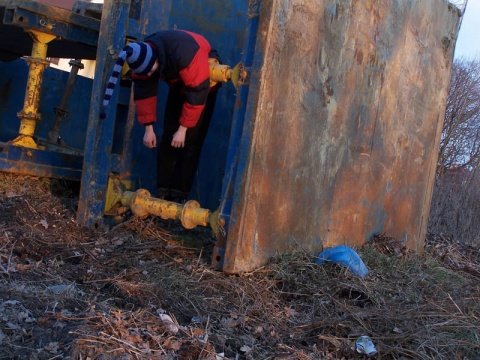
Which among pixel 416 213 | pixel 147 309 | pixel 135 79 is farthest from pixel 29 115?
pixel 416 213

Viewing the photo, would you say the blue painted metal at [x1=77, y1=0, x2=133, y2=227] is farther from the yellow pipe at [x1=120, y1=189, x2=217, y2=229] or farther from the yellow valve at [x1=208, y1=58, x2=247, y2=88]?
the yellow valve at [x1=208, y1=58, x2=247, y2=88]

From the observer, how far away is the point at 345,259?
178 inches

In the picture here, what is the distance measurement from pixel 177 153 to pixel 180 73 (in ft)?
2.74

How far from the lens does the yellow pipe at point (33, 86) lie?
544 cm

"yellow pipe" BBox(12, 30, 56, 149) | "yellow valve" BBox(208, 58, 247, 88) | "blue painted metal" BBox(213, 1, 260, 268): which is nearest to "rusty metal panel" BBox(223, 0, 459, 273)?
"blue painted metal" BBox(213, 1, 260, 268)

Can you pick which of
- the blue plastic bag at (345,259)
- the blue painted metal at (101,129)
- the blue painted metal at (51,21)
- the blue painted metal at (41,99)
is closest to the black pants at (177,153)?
the blue painted metal at (101,129)

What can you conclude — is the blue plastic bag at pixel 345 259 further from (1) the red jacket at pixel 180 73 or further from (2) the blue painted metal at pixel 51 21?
(2) the blue painted metal at pixel 51 21

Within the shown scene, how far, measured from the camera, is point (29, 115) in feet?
18.0

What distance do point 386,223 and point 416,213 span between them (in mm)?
709

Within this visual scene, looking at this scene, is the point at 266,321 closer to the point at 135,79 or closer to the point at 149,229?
the point at 149,229

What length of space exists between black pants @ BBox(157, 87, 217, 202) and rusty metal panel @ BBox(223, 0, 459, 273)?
0.97m

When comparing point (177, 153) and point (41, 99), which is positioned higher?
point (41, 99)

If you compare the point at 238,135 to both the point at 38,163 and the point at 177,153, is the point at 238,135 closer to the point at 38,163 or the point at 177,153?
the point at 177,153

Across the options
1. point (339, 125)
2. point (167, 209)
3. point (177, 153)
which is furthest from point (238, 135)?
point (339, 125)
